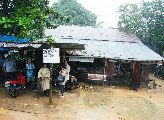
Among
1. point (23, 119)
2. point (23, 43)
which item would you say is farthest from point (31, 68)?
point (23, 119)

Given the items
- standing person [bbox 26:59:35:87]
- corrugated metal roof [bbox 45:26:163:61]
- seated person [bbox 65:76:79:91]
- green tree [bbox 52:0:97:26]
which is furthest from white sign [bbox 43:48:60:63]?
green tree [bbox 52:0:97:26]

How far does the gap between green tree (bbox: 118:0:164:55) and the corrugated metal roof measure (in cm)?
498

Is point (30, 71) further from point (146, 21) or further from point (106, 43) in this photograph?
point (146, 21)

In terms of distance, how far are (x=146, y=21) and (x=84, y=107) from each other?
58.9 feet

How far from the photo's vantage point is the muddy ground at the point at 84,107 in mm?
12195

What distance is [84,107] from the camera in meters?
13.8

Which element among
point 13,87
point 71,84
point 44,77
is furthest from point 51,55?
point 71,84

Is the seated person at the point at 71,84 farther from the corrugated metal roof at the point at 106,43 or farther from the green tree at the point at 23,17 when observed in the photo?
the green tree at the point at 23,17

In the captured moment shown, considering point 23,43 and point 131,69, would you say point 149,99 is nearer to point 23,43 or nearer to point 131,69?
point 131,69

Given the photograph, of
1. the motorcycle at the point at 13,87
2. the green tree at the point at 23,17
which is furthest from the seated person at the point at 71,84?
the green tree at the point at 23,17

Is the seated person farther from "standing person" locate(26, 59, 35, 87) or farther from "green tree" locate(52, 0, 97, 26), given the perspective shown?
"green tree" locate(52, 0, 97, 26)

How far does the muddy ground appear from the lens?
1220cm

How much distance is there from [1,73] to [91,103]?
20.3 ft

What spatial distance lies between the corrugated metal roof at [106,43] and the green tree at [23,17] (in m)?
7.07
